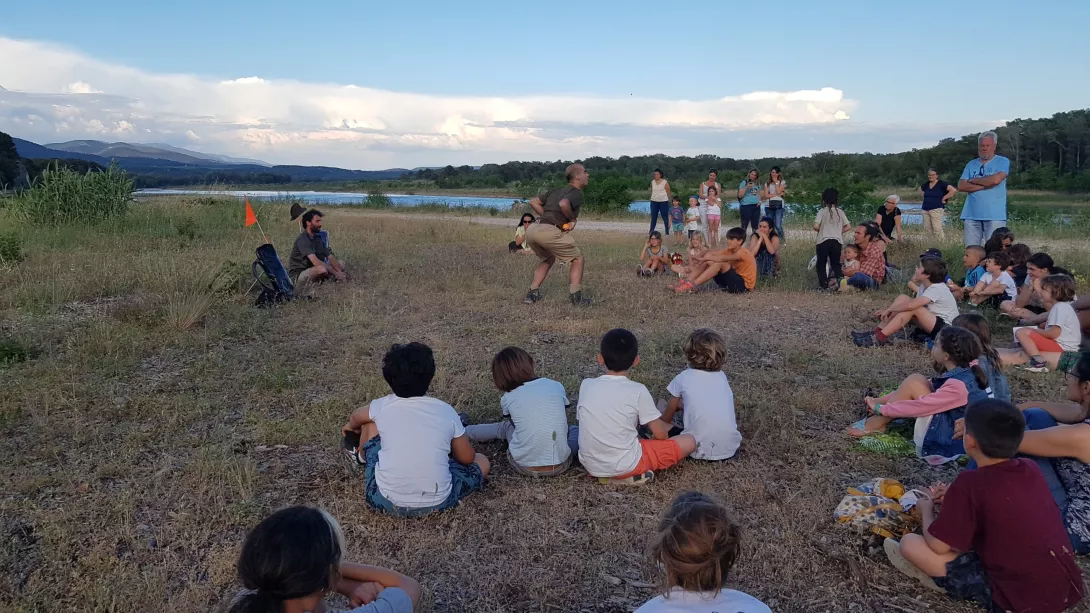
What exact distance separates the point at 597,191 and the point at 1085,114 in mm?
34866

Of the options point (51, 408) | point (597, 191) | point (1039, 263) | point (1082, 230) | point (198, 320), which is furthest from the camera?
point (597, 191)

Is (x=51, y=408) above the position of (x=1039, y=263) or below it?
below

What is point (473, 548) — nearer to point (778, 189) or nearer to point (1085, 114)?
point (778, 189)

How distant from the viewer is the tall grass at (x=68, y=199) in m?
14.4

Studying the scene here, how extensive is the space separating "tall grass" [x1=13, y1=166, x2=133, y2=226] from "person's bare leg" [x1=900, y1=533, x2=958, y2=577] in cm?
1598

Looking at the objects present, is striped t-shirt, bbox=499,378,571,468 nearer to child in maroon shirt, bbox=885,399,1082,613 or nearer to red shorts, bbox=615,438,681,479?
red shorts, bbox=615,438,681,479

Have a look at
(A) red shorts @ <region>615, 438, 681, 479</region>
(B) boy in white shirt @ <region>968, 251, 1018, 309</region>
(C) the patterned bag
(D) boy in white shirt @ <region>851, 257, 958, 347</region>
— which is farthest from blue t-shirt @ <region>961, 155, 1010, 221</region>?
(A) red shorts @ <region>615, 438, 681, 479</region>

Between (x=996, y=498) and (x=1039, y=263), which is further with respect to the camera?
(x=1039, y=263)

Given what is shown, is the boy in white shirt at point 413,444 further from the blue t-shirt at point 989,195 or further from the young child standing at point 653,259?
the blue t-shirt at point 989,195

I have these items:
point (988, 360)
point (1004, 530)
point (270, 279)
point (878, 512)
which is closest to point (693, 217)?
point (270, 279)

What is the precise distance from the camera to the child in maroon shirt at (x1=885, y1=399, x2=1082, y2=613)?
102 inches

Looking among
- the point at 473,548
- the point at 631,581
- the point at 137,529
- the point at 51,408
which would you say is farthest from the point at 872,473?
the point at 51,408

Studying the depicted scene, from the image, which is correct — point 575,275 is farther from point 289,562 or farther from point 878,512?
point 289,562

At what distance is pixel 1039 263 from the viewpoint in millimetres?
6652
